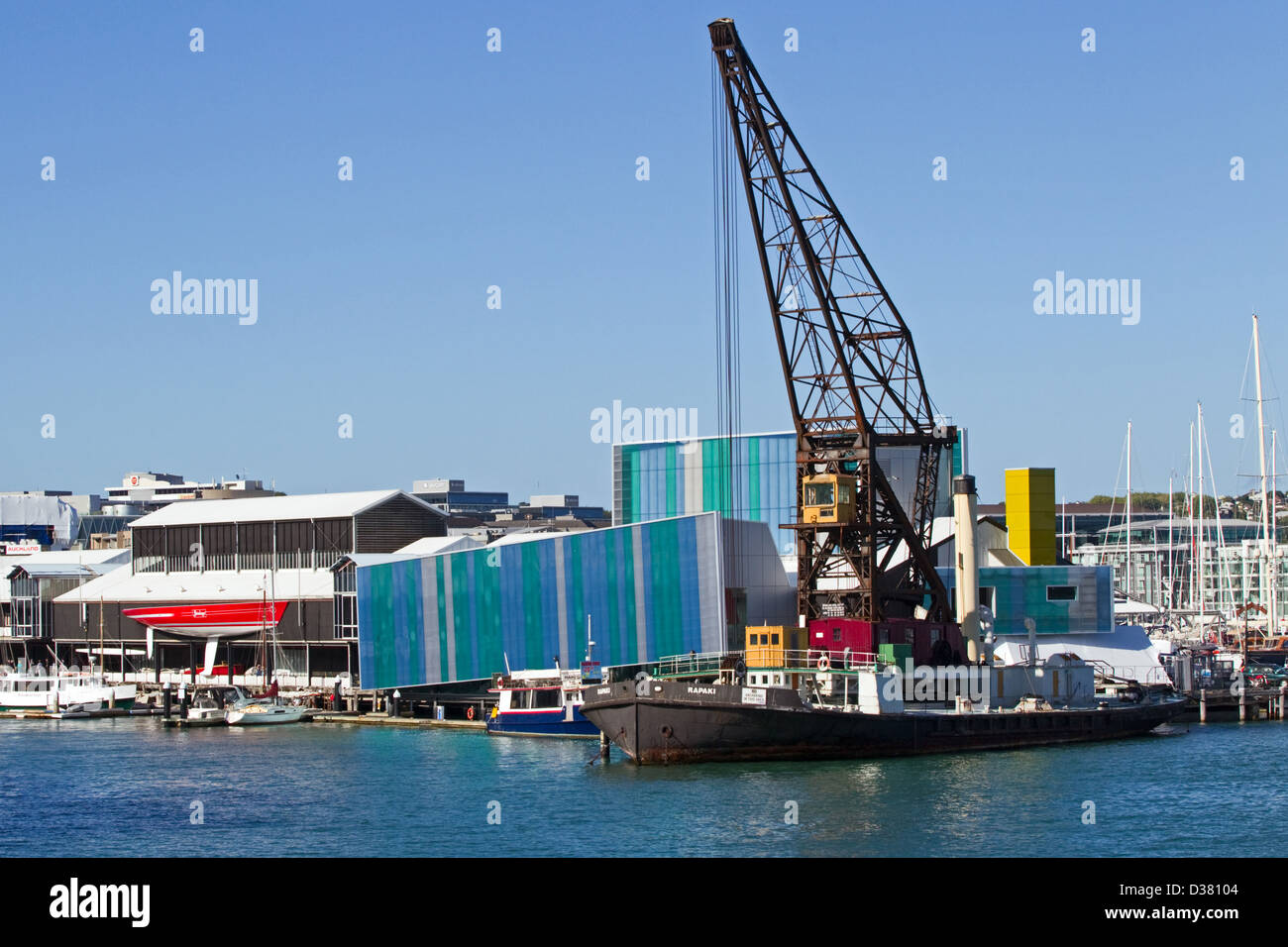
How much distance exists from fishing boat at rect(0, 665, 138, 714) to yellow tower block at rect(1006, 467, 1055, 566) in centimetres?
5325

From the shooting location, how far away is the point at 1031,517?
84.8 meters

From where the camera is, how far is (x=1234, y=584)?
166125 millimetres

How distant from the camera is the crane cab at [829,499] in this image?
66.5m

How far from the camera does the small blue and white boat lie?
211ft

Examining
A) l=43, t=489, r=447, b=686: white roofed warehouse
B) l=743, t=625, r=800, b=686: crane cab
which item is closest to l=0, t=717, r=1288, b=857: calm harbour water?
l=743, t=625, r=800, b=686: crane cab

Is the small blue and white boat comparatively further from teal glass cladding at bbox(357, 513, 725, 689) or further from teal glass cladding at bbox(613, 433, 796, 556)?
teal glass cladding at bbox(613, 433, 796, 556)

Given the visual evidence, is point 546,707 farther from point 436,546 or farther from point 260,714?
point 436,546

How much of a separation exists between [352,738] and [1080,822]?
3722 cm

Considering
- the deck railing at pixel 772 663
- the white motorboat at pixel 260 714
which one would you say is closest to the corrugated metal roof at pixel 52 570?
the white motorboat at pixel 260 714

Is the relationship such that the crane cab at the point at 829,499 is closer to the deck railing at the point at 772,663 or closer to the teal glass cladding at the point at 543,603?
the teal glass cladding at the point at 543,603

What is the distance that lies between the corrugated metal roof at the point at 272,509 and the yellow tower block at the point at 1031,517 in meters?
37.2

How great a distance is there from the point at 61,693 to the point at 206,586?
1302cm

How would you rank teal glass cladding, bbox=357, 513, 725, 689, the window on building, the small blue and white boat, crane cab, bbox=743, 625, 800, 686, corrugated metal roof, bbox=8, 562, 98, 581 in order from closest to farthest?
crane cab, bbox=743, 625, 800, 686 < the small blue and white boat < the window on building < teal glass cladding, bbox=357, 513, 725, 689 < corrugated metal roof, bbox=8, 562, 98, 581
